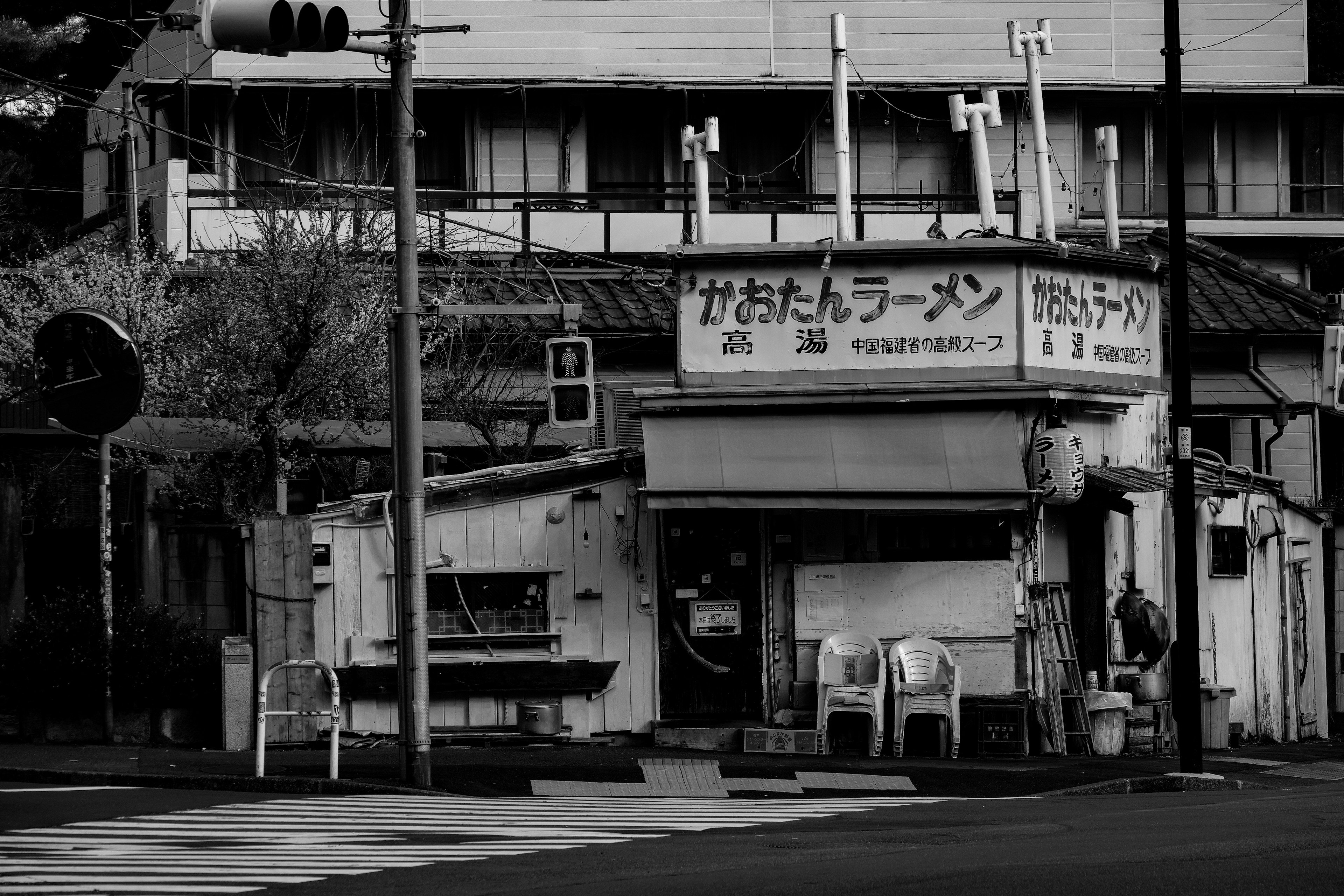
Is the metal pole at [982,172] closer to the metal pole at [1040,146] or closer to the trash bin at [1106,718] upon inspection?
the metal pole at [1040,146]

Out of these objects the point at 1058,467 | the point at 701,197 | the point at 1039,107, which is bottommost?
the point at 1058,467

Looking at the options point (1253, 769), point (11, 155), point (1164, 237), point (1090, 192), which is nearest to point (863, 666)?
point (1253, 769)

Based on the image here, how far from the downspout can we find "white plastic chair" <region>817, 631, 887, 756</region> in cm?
1299

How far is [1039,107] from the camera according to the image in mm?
20297

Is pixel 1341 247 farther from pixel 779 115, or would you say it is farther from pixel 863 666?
pixel 863 666

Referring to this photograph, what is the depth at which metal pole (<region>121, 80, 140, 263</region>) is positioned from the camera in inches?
1182

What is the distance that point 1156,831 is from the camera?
1187 cm

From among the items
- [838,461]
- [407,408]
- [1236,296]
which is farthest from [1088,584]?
[1236,296]

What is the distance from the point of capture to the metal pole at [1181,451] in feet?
54.1

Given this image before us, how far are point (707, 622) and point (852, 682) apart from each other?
173cm

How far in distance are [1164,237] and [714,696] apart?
609 inches

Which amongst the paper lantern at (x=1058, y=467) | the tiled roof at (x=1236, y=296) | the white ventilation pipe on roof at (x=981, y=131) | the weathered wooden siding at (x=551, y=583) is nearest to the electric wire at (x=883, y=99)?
the tiled roof at (x=1236, y=296)

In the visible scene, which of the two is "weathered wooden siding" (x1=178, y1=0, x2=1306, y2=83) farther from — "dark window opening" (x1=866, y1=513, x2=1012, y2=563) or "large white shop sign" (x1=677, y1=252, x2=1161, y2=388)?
"dark window opening" (x1=866, y1=513, x2=1012, y2=563)

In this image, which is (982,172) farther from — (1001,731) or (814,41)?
(814,41)
